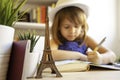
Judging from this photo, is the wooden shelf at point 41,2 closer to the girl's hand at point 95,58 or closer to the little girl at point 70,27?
the little girl at point 70,27

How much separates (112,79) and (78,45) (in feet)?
3.50

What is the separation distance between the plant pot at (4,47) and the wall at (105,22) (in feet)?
8.14

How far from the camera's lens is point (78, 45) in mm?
1643

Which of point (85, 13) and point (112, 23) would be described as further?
point (112, 23)

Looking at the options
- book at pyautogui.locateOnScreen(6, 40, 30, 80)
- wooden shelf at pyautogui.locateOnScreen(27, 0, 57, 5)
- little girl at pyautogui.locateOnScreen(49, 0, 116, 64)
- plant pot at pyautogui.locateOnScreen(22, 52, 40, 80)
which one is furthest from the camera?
wooden shelf at pyautogui.locateOnScreen(27, 0, 57, 5)

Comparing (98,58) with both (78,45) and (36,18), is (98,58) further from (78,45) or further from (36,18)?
(36,18)

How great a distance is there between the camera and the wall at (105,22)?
294cm

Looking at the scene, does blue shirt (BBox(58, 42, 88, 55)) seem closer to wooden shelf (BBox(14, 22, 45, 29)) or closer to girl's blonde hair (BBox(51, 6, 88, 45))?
girl's blonde hair (BBox(51, 6, 88, 45))

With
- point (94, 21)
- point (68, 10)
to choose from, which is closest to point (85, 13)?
point (68, 10)

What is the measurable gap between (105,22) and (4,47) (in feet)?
8.67

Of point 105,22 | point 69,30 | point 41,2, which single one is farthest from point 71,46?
point 105,22

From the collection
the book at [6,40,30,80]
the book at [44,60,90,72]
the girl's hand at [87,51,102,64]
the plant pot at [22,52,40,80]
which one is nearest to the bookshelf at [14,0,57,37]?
the girl's hand at [87,51,102,64]

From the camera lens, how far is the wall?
9.65 feet

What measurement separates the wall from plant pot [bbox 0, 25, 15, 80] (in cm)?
248
